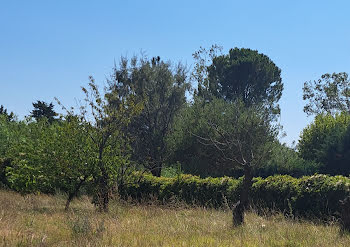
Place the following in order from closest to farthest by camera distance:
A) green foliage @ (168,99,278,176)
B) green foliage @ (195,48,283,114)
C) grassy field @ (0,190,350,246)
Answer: grassy field @ (0,190,350,246) → green foliage @ (168,99,278,176) → green foliage @ (195,48,283,114)

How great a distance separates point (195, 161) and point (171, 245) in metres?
21.0

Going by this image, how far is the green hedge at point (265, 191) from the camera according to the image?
11516 mm

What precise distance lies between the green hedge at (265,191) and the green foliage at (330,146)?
15562mm

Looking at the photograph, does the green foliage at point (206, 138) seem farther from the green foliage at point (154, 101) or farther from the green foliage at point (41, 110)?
the green foliage at point (41, 110)

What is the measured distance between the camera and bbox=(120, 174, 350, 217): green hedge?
11.5 meters

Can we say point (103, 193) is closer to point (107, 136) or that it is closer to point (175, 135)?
point (107, 136)

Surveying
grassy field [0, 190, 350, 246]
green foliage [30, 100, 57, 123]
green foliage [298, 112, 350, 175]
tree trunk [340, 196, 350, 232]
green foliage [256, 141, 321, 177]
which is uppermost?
green foliage [30, 100, 57, 123]

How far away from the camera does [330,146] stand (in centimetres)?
2812

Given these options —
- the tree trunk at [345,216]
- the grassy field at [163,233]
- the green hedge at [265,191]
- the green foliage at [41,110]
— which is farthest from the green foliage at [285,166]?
the green foliage at [41,110]

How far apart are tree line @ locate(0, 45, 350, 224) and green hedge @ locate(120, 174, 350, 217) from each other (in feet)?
3.27

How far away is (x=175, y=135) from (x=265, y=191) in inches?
591

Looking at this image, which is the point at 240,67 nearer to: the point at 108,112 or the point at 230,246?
the point at 108,112

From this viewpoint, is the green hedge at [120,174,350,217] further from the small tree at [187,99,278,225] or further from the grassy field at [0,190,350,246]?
the small tree at [187,99,278,225]

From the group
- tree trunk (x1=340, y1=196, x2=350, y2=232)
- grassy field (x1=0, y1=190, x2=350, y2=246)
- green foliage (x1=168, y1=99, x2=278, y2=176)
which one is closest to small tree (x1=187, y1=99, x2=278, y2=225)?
green foliage (x1=168, y1=99, x2=278, y2=176)
